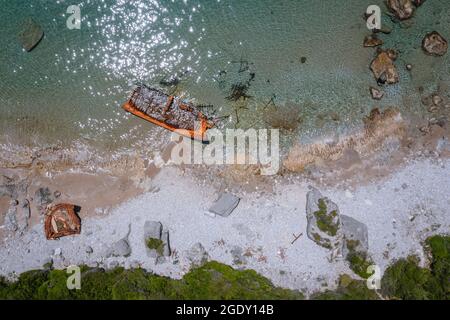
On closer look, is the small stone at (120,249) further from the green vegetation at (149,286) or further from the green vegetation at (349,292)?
the green vegetation at (349,292)

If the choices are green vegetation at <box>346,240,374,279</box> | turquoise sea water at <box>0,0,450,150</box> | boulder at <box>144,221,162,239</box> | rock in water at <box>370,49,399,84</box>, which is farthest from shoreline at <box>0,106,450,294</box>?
rock in water at <box>370,49,399,84</box>

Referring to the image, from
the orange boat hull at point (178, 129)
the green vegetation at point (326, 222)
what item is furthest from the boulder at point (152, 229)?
the green vegetation at point (326, 222)

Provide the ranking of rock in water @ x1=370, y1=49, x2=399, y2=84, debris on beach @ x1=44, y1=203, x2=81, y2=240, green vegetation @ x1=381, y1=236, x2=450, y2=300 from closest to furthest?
green vegetation @ x1=381, y1=236, x2=450, y2=300 < debris on beach @ x1=44, y1=203, x2=81, y2=240 < rock in water @ x1=370, y1=49, x2=399, y2=84

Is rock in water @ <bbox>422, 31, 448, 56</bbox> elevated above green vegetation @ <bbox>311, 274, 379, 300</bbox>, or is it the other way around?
rock in water @ <bbox>422, 31, 448, 56</bbox>

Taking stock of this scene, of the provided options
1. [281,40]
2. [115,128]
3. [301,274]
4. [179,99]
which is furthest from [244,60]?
[301,274]

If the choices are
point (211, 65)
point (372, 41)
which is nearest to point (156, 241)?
point (211, 65)

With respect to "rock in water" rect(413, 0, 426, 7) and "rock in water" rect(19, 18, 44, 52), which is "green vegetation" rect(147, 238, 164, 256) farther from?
"rock in water" rect(413, 0, 426, 7)

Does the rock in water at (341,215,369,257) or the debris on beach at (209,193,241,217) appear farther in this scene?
the debris on beach at (209,193,241,217)
